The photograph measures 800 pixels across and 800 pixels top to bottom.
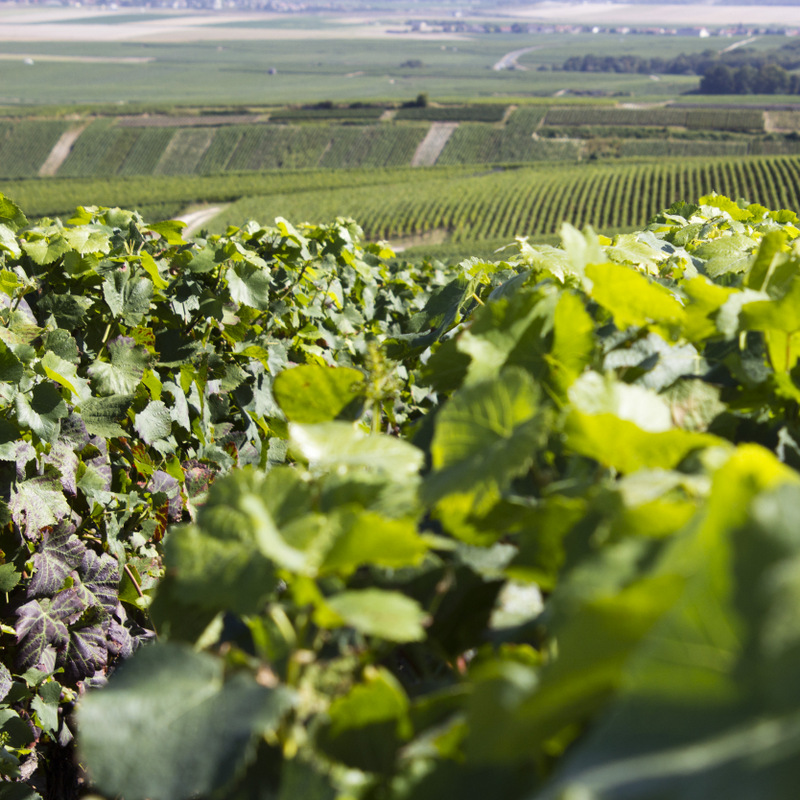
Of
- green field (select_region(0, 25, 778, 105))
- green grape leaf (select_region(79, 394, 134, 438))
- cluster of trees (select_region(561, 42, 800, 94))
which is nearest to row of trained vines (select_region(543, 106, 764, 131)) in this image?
green field (select_region(0, 25, 778, 105))

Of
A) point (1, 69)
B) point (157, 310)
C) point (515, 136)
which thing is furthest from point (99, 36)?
point (157, 310)

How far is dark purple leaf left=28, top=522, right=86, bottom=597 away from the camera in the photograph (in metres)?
2.76

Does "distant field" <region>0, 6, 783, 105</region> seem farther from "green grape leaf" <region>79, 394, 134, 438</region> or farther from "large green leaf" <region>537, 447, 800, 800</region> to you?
"large green leaf" <region>537, 447, 800, 800</region>

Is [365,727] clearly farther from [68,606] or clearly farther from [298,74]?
[298,74]

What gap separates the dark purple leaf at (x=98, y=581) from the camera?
2.94 metres

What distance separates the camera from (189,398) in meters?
3.68

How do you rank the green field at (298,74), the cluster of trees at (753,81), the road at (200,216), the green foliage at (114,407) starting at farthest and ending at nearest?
the green field at (298,74) < the cluster of trees at (753,81) < the road at (200,216) < the green foliage at (114,407)

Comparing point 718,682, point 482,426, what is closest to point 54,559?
point 482,426

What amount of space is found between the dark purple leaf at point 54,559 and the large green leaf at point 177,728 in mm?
2376

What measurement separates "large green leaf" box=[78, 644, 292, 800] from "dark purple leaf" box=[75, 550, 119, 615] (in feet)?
8.21

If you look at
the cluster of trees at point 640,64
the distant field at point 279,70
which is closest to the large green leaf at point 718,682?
the distant field at point 279,70

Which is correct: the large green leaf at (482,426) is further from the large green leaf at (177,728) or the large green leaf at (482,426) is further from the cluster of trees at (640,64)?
the cluster of trees at (640,64)

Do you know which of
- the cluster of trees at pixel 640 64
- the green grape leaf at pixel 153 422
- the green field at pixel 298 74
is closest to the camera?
the green grape leaf at pixel 153 422

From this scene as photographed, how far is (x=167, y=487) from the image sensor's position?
3375 millimetres
